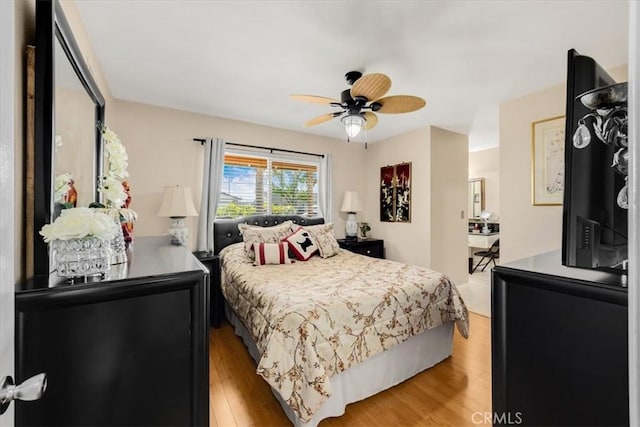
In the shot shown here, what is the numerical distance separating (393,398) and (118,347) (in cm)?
177

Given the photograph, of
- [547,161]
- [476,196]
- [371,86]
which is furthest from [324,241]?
[476,196]

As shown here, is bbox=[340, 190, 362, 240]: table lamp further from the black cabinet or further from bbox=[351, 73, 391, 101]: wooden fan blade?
the black cabinet

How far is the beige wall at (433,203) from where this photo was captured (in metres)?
4.02

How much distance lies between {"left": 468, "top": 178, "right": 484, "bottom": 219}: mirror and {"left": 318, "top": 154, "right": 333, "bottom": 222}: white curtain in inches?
145

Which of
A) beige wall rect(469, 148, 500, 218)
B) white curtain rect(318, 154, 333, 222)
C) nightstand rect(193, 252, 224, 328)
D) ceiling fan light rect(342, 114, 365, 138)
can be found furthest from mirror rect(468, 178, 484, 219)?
nightstand rect(193, 252, 224, 328)

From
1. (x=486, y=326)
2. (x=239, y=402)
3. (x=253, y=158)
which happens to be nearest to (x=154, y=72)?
(x=253, y=158)

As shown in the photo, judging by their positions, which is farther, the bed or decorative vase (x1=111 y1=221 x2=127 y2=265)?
the bed

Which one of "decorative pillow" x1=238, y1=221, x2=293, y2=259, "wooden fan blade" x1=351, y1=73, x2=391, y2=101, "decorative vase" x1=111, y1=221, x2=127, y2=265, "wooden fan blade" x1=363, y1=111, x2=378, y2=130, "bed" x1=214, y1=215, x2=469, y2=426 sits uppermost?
"wooden fan blade" x1=351, y1=73, x2=391, y2=101

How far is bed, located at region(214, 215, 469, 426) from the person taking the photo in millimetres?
1560

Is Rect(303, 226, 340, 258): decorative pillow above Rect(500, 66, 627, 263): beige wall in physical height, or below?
below

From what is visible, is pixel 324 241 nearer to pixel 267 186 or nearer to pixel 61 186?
pixel 267 186

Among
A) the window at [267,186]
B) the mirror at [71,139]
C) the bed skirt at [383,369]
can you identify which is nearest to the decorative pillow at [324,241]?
the window at [267,186]

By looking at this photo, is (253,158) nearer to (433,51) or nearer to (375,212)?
(375,212)

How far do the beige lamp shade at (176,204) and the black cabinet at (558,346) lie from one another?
2.95m
